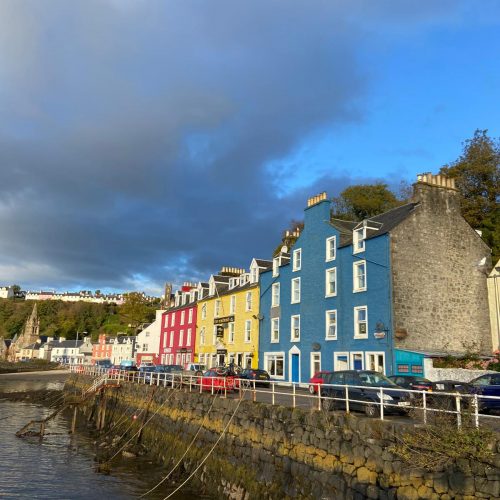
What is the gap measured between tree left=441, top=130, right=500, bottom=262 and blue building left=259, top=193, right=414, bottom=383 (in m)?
9.65

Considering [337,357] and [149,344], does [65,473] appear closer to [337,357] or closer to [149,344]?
[337,357]

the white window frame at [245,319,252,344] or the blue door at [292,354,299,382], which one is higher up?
the white window frame at [245,319,252,344]

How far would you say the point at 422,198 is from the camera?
31.8 m

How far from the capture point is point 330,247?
1374 inches

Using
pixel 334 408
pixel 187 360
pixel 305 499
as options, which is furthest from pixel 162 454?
pixel 187 360

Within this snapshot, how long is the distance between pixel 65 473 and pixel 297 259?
23520 mm

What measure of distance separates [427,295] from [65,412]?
34.8m

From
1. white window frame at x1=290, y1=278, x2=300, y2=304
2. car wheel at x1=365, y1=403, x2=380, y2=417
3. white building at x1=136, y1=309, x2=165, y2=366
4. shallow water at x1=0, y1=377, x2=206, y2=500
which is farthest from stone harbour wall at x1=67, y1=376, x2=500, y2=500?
white building at x1=136, y1=309, x2=165, y2=366

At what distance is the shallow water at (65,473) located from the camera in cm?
1734

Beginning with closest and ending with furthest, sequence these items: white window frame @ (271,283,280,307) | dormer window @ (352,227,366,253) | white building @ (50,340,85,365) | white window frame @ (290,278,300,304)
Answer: dormer window @ (352,227,366,253) → white window frame @ (290,278,300,304) → white window frame @ (271,283,280,307) → white building @ (50,340,85,365)

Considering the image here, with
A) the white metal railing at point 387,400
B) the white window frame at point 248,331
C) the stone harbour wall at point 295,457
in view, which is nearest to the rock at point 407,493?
the stone harbour wall at point 295,457

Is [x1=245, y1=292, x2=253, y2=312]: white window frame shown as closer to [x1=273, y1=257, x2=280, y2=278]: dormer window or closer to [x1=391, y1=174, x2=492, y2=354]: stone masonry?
[x1=273, y1=257, x2=280, y2=278]: dormer window

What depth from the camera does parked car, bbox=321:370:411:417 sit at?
15.4 metres

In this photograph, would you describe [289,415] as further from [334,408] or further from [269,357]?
[269,357]
